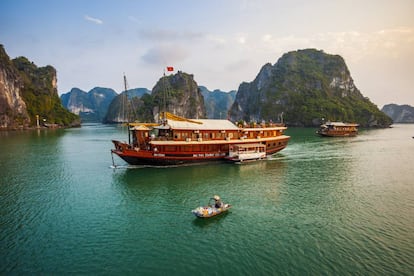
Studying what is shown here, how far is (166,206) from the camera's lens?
22.8 metres

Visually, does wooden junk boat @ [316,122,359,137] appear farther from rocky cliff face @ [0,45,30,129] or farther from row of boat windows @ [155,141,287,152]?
rocky cliff face @ [0,45,30,129]

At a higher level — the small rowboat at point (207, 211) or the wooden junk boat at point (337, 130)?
the wooden junk boat at point (337, 130)

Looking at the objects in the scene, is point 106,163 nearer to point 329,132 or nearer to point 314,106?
point 329,132

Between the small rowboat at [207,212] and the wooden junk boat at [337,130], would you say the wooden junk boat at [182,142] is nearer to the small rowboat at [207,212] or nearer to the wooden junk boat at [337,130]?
the small rowboat at [207,212]

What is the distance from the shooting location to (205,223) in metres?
19.2

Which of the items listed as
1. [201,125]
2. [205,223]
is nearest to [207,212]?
[205,223]

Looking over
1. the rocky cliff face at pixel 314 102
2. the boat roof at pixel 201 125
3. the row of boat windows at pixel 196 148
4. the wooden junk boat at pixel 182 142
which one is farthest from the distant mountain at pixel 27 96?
the rocky cliff face at pixel 314 102

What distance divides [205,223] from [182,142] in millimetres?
19403

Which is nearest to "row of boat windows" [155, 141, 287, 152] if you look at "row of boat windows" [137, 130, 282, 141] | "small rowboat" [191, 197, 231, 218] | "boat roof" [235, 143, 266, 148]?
"row of boat windows" [137, 130, 282, 141]

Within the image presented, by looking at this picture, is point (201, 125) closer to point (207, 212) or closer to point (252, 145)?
point (252, 145)

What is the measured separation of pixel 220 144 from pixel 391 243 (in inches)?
1057

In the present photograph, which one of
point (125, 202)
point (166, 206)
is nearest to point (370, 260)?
point (166, 206)

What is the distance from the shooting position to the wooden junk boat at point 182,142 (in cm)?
3634

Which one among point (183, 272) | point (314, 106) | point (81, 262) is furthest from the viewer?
point (314, 106)
